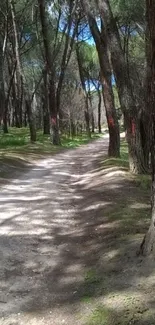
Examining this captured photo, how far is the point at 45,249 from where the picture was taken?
639cm

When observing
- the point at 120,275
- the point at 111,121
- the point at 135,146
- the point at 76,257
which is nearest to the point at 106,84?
the point at 111,121

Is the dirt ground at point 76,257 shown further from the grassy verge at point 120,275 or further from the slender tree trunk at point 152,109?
the slender tree trunk at point 152,109

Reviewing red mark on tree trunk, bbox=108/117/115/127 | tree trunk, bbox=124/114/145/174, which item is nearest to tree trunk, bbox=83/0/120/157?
red mark on tree trunk, bbox=108/117/115/127

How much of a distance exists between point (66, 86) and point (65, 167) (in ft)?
116

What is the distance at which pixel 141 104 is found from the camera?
12516 millimetres

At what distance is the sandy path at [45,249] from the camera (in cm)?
464

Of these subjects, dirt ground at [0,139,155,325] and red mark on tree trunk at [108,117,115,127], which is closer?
dirt ground at [0,139,155,325]

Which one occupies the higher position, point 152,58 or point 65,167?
point 152,58

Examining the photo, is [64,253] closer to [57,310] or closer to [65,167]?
[57,310]

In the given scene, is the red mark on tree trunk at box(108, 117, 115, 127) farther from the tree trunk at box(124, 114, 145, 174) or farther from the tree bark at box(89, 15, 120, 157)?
the tree trunk at box(124, 114, 145, 174)

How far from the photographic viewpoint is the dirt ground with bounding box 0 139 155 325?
14.5 ft

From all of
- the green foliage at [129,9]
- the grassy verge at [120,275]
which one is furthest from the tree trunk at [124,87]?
the green foliage at [129,9]

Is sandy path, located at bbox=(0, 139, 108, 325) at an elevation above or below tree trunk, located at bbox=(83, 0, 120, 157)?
below

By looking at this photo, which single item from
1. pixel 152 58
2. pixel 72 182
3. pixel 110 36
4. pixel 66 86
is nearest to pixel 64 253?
pixel 152 58
